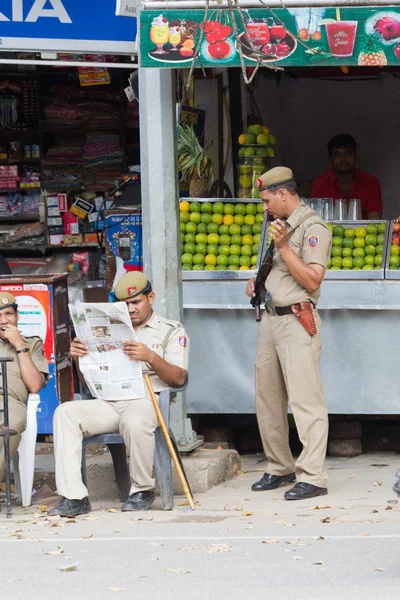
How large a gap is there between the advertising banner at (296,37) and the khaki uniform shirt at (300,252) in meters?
0.93

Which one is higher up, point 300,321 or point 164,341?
point 300,321

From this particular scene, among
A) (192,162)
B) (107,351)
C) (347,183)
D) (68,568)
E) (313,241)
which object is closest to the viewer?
(68,568)

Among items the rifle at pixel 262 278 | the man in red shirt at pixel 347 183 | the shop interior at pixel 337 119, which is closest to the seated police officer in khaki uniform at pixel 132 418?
the rifle at pixel 262 278

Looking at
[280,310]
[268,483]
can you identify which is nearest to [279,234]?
[280,310]

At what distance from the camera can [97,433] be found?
7145 millimetres

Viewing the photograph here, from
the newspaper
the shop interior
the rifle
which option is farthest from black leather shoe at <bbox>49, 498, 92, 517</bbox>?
the shop interior

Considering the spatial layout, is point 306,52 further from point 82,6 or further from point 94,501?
point 94,501

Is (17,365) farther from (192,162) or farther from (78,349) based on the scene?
(192,162)

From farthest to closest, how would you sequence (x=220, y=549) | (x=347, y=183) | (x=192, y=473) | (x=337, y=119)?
(x=337, y=119), (x=347, y=183), (x=192, y=473), (x=220, y=549)

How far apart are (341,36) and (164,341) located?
6.92 ft

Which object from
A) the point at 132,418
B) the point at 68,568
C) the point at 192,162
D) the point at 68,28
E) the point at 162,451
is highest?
the point at 68,28

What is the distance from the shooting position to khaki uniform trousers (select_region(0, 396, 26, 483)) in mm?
7355

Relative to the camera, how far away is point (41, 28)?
8359mm

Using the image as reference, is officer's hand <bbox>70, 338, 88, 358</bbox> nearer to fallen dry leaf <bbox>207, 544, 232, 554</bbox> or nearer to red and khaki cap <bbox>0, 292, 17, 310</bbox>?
red and khaki cap <bbox>0, 292, 17, 310</bbox>
